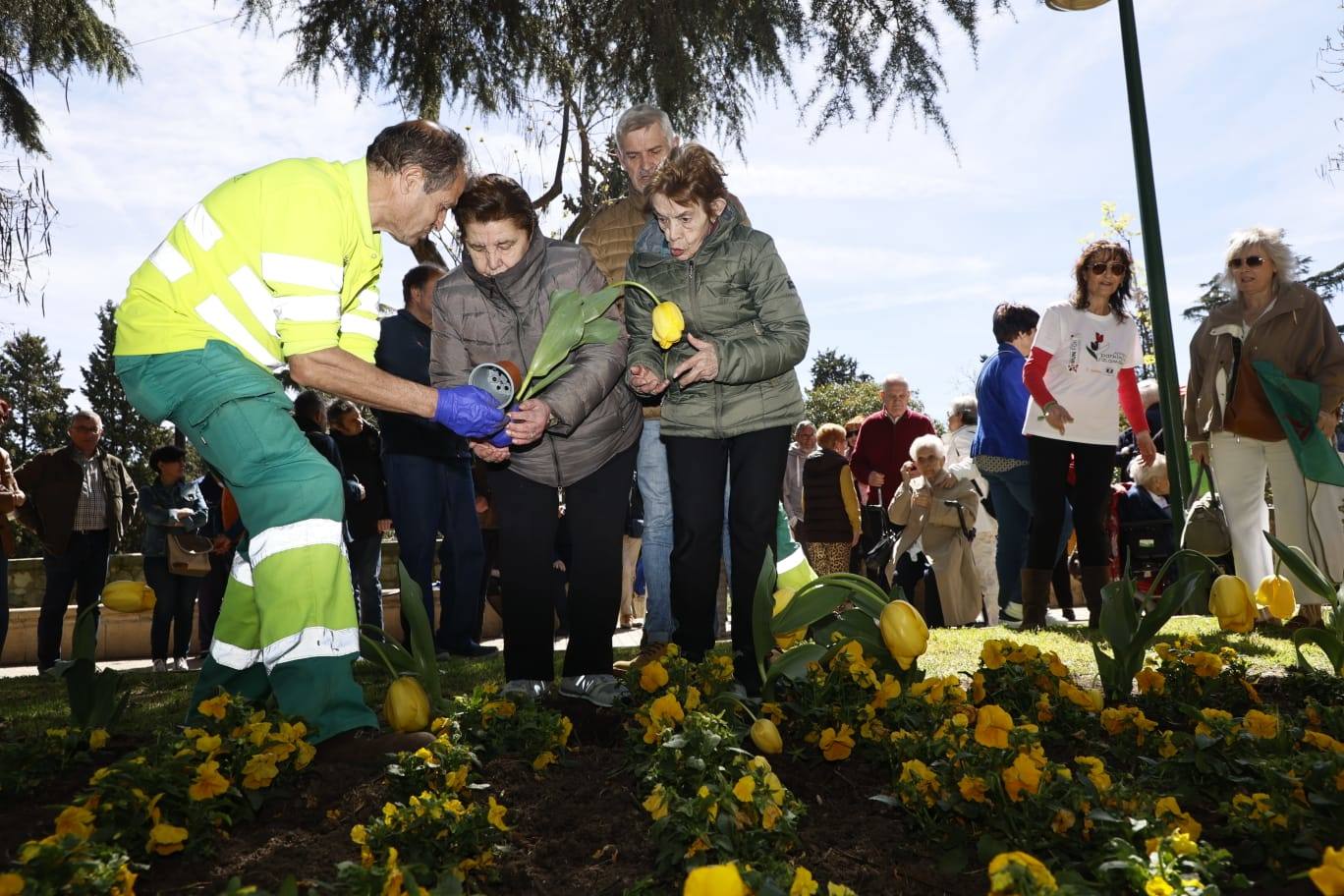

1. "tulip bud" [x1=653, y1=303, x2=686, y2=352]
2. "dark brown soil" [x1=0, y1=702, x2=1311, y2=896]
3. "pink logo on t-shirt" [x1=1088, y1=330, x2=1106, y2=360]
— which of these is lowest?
"dark brown soil" [x1=0, y1=702, x2=1311, y2=896]

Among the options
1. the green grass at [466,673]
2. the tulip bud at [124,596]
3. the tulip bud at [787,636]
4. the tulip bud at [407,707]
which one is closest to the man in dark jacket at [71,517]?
the green grass at [466,673]

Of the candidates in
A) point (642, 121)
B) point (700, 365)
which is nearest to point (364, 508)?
point (642, 121)

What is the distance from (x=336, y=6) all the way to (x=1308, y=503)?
6931mm

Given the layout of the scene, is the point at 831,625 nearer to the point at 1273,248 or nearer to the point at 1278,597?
the point at 1278,597

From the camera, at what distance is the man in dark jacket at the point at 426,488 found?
504 centimetres

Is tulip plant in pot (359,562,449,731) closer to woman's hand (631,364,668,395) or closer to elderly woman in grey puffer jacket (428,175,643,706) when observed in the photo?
elderly woman in grey puffer jacket (428,175,643,706)

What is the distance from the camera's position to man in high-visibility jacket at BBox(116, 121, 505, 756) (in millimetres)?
2590

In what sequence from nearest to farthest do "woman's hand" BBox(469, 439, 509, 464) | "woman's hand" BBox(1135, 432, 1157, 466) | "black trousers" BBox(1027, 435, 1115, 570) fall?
"woman's hand" BBox(469, 439, 509, 464)
"black trousers" BBox(1027, 435, 1115, 570)
"woman's hand" BBox(1135, 432, 1157, 466)

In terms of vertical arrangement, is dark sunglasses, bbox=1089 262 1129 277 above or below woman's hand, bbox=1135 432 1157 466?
above

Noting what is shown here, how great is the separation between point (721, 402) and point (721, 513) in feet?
1.17

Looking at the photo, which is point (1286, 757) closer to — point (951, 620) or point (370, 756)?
point (370, 756)

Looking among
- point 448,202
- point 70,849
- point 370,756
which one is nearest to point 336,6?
point 448,202

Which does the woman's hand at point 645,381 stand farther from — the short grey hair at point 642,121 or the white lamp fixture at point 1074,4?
the white lamp fixture at point 1074,4

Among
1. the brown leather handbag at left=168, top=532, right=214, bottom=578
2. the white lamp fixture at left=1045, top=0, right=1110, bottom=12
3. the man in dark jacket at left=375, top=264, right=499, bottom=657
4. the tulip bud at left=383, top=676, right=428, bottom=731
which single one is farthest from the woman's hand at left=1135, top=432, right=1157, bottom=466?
the brown leather handbag at left=168, top=532, right=214, bottom=578
